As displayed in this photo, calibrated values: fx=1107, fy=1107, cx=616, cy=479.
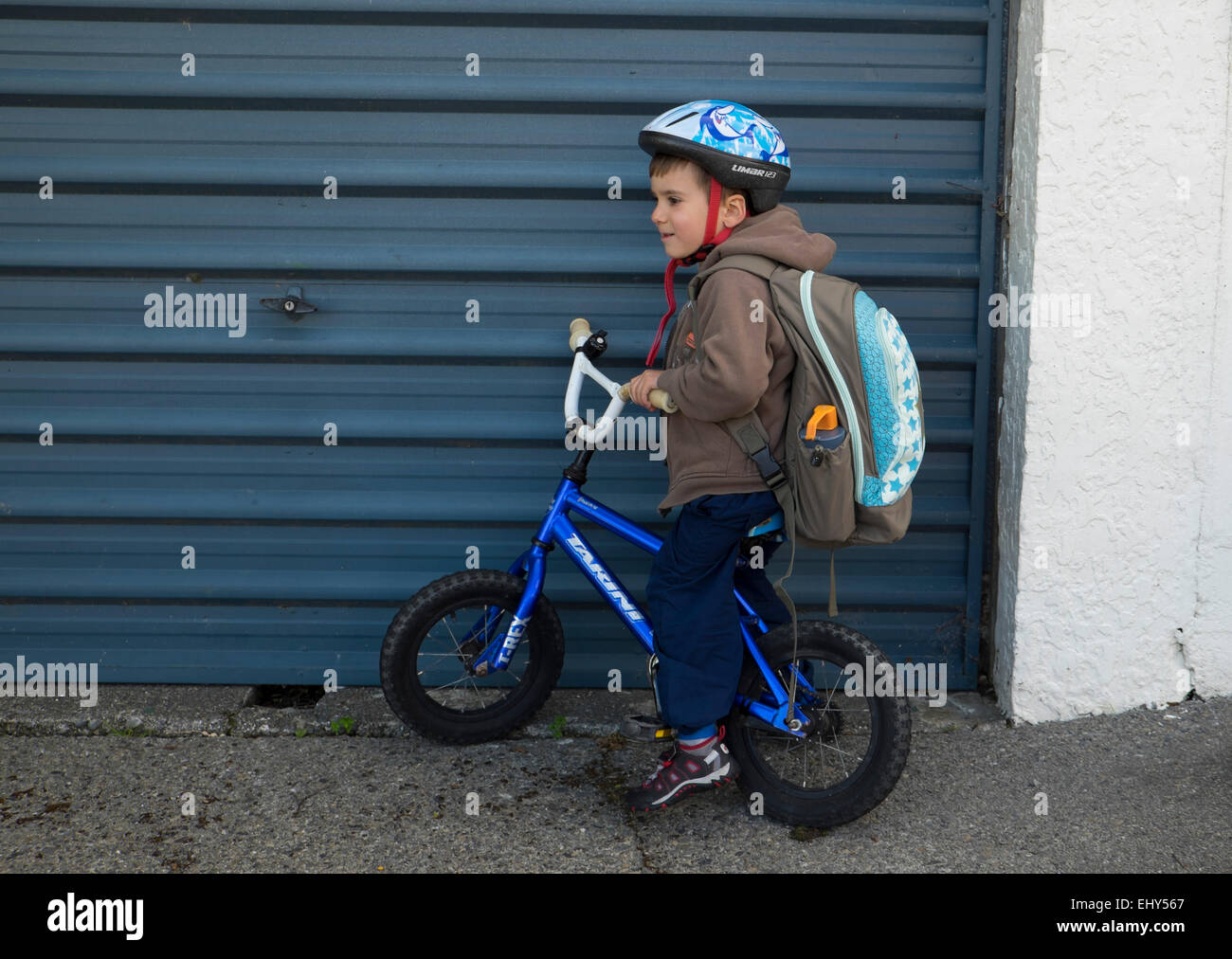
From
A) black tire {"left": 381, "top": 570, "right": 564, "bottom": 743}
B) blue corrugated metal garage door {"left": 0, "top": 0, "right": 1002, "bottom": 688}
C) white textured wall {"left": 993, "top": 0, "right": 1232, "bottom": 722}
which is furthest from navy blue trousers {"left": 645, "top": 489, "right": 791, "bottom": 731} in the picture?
white textured wall {"left": 993, "top": 0, "right": 1232, "bottom": 722}

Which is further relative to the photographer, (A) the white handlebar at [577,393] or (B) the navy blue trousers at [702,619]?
(A) the white handlebar at [577,393]

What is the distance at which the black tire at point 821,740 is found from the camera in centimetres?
317

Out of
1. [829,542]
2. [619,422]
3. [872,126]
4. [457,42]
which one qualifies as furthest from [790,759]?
[457,42]

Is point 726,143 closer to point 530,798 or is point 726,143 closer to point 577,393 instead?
point 577,393

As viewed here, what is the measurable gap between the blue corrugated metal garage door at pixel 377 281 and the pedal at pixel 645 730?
772 millimetres

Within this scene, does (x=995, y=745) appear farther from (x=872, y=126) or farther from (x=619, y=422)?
(x=872, y=126)

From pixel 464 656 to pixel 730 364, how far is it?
4.68 ft

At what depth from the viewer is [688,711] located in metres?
3.19

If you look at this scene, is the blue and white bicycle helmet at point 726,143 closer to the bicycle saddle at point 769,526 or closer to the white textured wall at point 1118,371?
the bicycle saddle at point 769,526

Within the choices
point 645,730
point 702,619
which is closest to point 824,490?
point 702,619

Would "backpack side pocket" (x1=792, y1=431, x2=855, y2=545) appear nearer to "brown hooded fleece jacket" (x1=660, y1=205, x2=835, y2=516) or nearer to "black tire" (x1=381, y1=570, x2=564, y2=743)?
"brown hooded fleece jacket" (x1=660, y1=205, x2=835, y2=516)

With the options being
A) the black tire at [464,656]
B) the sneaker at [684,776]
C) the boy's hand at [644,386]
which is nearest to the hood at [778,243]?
the boy's hand at [644,386]

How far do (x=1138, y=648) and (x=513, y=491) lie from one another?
2.25 metres

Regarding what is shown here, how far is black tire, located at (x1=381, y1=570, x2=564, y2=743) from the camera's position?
3.57 metres
